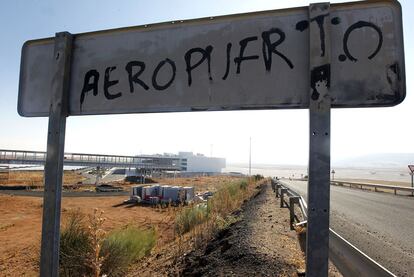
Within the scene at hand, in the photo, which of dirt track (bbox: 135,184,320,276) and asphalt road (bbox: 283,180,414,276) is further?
asphalt road (bbox: 283,180,414,276)

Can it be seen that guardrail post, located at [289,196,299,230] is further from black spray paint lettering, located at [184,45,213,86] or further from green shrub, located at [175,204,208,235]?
black spray paint lettering, located at [184,45,213,86]

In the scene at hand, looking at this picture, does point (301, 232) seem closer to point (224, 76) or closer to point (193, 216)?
point (224, 76)

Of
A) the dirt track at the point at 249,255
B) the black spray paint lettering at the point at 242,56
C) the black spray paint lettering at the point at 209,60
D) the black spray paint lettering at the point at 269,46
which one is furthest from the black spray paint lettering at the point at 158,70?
the dirt track at the point at 249,255

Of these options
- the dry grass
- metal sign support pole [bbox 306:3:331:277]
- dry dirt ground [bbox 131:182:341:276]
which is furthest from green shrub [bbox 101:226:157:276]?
metal sign support pole [bbox 306:3:331:277]

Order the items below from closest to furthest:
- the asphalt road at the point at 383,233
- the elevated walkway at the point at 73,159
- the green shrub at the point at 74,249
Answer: the green shrub at the point at 74,249
the asphalt road at the point at 383,233
the elevated walkway at the point at 73,159

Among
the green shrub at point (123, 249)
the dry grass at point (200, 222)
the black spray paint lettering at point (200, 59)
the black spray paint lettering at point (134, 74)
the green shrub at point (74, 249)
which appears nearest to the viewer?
the black spray paint lettering at point (200, 59)

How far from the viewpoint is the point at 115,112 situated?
235 centimetres

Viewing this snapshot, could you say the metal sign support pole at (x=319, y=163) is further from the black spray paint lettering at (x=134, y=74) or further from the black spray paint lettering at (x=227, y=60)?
the black spray paint lettering at (x=134, y=74)

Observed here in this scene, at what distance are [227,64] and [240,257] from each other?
3741 mm

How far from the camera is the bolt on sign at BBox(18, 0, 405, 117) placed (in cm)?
186

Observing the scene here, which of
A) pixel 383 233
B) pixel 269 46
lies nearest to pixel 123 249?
pixel 269 46

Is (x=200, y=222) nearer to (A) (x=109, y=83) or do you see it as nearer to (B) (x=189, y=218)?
(B) (x=189, y=218)

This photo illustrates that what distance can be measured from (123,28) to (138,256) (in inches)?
240

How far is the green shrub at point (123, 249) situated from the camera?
610cm
